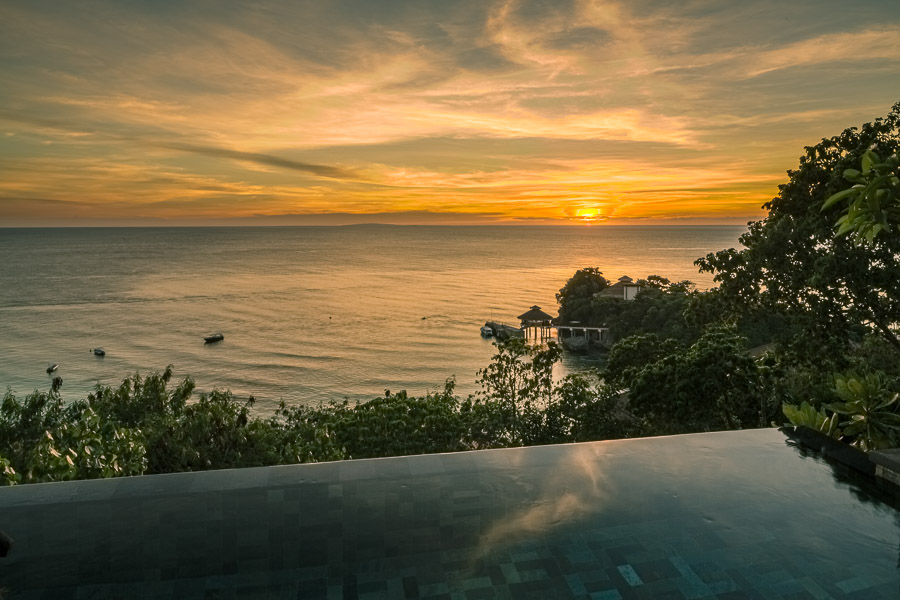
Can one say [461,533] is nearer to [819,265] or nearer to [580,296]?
[819,265]

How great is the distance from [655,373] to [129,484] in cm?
949

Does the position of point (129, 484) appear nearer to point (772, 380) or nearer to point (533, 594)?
point (533, 594)

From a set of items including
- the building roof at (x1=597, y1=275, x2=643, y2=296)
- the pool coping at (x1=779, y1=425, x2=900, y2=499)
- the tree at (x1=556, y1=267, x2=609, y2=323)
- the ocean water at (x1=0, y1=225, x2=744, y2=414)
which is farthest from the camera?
the tree at (x1=556, y1=267, x2=609, y2=323)

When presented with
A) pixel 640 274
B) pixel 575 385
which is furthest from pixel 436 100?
pixel 640 274

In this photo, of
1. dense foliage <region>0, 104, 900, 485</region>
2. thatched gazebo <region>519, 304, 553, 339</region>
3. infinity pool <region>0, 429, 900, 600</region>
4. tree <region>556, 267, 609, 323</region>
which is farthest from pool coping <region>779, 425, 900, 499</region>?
tree <region>556, 267, 609, 323</region>

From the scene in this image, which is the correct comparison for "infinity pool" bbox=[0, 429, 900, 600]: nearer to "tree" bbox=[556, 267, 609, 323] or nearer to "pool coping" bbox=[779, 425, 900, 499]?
"pool coping" bbox=[779, 425, 900, 499]

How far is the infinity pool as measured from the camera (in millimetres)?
2043

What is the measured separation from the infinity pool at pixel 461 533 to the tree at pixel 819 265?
559 cm

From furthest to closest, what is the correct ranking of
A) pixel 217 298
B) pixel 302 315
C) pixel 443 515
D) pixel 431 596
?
pixel 217 298
pixel 302 315
pixel 443 515
pixel 431 596

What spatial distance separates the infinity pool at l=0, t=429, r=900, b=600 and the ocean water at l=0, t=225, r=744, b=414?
29.0m

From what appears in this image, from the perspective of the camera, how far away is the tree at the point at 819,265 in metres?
7.25

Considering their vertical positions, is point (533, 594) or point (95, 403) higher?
point (533, 594)

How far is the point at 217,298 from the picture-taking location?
66188 millimetres

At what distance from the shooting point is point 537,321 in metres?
45.9
